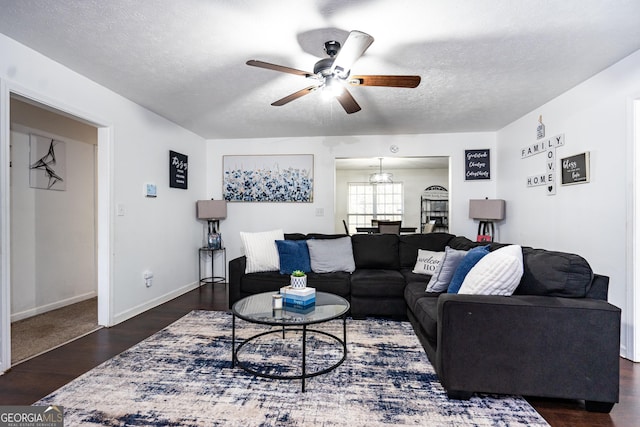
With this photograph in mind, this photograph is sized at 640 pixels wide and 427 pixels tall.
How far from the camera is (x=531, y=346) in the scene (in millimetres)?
1773

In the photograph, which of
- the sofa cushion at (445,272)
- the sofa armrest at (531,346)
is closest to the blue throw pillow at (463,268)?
the sofa cushion at (445,272)

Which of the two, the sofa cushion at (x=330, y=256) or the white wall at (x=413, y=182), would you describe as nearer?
the sofa cushion at (x=330, y=256)

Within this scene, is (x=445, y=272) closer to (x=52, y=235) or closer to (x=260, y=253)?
(x=260, y=253)

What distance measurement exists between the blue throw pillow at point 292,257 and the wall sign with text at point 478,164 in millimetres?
2684

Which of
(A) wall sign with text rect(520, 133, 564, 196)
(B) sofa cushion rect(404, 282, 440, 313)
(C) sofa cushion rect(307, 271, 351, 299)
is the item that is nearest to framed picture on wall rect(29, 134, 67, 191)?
(C) sofa cushion rect(307, 271, 351, 299)

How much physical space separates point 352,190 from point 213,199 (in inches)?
181

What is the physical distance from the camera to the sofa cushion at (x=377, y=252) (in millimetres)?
3809

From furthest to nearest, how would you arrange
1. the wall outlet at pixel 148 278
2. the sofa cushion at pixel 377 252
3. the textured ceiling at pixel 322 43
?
the sofa cushion at pixel 377 252 < the wall outlet at pixel 148 278 < the textured ceiling at pixel 322 43

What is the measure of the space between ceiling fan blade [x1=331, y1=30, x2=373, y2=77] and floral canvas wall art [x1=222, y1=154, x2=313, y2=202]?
2.81 metres

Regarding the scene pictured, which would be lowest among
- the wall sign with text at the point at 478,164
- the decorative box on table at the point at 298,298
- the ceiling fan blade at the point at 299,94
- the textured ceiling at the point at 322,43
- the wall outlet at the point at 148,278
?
the wall outlet at the point at 148,278

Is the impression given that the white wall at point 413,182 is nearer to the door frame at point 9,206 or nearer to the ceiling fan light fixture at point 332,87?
the door frame at point 9,206

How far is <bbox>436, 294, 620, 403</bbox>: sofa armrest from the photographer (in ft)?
5.67

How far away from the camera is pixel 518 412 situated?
5.77 ft

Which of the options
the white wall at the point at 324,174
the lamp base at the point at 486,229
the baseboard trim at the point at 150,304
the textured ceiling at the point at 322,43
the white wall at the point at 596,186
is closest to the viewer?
the textured ceiling at the point at 322,43
